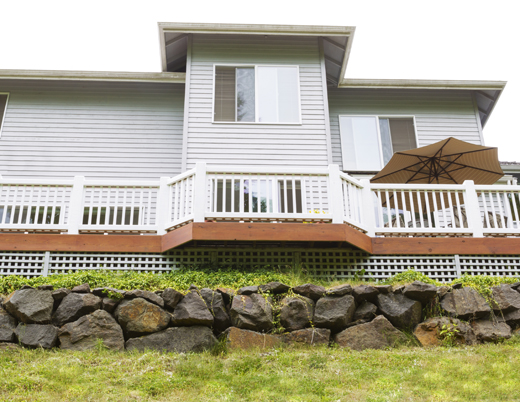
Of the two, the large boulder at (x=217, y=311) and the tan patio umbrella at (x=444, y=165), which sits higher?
the tan patio umbrella at (x=444, y=165)

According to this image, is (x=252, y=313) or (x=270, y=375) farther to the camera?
(x=252, y=313)

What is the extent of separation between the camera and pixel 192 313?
20.5 feet

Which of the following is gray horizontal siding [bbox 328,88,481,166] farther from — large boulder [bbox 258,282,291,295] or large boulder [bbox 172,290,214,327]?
large boulder [bbox 172,290,214,327]

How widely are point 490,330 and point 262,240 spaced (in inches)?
130

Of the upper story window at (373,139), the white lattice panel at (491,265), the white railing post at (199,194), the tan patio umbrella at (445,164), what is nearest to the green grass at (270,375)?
the white lattice panel at (491,265)

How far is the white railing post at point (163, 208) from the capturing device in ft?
26.4

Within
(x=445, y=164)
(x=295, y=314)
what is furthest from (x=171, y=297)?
(x=445, y=164)

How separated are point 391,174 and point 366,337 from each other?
4392mm

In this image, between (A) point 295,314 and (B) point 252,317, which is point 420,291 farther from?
(B) point 252,317

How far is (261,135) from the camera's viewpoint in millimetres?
10938

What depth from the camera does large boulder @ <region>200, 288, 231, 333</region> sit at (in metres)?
6.39

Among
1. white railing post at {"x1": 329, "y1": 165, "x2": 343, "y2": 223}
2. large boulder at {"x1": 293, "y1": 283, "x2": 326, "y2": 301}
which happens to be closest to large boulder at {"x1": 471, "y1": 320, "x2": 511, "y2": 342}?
large boulder at {"x1": 293, "y1": 283, "x2": 326, "y2": 301}

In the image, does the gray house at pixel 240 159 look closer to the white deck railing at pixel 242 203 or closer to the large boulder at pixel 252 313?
the white deck railing at pixel 242 203

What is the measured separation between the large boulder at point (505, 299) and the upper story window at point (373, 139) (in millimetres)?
5698
